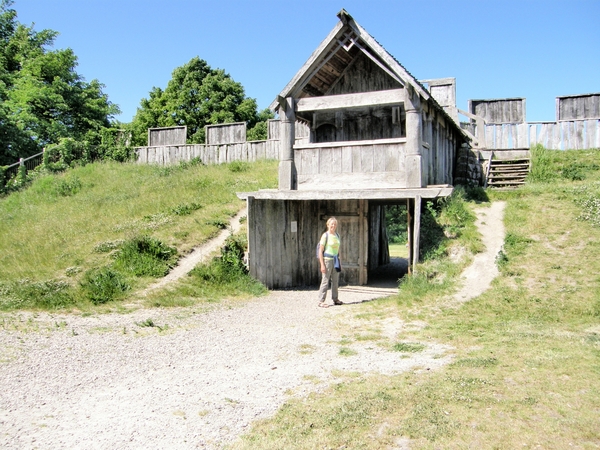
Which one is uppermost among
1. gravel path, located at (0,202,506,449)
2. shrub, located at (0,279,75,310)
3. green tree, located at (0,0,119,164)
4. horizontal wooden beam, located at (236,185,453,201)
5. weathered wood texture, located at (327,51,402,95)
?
green tree, located at (0,0,119,164)

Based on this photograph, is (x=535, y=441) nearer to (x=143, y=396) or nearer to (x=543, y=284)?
(x=143, y=396)

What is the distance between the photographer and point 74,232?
55.8 feet

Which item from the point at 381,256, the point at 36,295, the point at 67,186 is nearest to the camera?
the point at 36,295

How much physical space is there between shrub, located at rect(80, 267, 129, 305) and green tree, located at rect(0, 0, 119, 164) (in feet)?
70.0

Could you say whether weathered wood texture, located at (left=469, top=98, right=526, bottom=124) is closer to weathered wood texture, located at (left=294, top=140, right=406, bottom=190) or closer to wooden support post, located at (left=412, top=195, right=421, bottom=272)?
weathered wood texture, located at (left=294, top=140, right=406, bottom=190)

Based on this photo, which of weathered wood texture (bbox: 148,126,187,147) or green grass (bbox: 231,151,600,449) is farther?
weathered wood texture (bbox: 148,126,187,147)

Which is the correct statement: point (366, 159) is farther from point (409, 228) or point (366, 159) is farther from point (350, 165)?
point (409, 228)

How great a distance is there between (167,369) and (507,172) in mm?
16788

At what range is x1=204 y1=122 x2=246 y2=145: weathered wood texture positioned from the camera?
27984 millimetres

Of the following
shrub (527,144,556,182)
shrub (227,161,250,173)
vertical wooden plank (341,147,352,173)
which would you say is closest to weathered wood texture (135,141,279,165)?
shrub (227,161,250,173)

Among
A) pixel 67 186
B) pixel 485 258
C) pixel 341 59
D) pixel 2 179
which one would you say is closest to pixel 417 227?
pixel 485 258

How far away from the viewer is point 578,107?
22.8 metres

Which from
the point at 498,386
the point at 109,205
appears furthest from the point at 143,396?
the point at 109,205

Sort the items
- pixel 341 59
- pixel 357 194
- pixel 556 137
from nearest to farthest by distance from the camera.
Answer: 1. pixel 357 194
2. pixel 341 59
3. pixel 556 137
